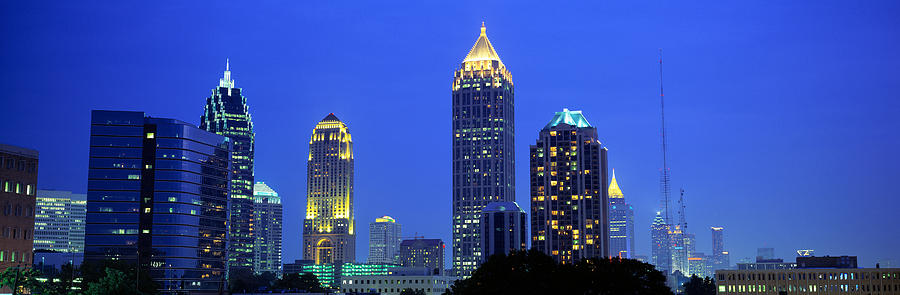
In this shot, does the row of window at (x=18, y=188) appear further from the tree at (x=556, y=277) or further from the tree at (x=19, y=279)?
the tree at (x=556, y=277)

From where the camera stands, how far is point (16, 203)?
154625 millimetres

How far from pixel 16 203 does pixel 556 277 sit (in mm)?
84248

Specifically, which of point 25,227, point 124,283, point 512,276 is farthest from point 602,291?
point 25,227

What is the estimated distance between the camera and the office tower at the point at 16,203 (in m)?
152

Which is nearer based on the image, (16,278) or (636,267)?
(16,278)

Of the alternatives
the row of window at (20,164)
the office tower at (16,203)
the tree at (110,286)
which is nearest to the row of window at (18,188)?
the office tower at (16,203)

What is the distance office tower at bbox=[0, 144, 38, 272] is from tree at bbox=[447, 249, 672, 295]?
70701 millimetres

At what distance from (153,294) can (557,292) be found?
95.5 m

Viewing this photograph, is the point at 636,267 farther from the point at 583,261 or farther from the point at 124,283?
the point at 124,283

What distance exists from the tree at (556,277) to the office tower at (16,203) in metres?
70.7

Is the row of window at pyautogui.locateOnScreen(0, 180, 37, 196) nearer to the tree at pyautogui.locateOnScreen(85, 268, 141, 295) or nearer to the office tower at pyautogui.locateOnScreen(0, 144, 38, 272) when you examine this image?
the office tower at pyautogui.locateOnScreen(0, 144, 38, 272)

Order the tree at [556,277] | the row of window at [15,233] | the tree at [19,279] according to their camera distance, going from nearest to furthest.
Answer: the tree at [556,277] → the tree at [19,279] → the row of window at [15,233]

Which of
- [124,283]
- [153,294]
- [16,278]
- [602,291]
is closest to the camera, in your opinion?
[16,278]

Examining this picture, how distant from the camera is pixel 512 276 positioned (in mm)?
132000
